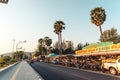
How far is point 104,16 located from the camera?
56.2m

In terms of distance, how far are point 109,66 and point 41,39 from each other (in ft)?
459

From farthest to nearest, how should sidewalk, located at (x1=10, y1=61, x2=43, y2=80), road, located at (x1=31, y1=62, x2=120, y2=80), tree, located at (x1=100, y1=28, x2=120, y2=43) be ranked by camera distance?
tree, located at (x1=100, y1=28, x2=120, y2=43) → road, located at (x1=31, y1=62, x2=120, y2=80) → sidewalk, located at (x1=10, y1=61, x2=43, y2=80)

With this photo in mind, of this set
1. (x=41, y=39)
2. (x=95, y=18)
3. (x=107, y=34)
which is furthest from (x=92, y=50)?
(x=41, y=39)

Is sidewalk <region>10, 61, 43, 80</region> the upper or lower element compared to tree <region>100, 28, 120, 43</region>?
lower

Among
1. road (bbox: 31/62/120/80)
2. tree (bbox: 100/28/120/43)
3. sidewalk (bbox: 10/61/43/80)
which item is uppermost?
tree (bbox: 100/28/120/43)

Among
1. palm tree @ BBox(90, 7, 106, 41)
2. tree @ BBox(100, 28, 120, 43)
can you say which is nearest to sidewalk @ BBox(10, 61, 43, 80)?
palm tree @ BBox(90, 7, 106, 41)

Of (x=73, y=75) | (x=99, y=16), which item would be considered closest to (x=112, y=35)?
(x=99, y=16)

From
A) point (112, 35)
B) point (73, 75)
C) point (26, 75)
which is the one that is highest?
point (112, 35)

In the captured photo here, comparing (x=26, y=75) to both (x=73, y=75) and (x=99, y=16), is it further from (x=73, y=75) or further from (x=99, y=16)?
(x=99, y=16)

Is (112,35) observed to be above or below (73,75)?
above

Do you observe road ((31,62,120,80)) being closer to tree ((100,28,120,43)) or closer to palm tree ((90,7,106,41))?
palm tree ((90,7,106,41))

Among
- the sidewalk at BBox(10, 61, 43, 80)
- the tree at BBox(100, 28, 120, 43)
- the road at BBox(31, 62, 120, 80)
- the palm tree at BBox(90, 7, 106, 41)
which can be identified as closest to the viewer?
the sidewalk at BBox(10, 61, 43, 80)

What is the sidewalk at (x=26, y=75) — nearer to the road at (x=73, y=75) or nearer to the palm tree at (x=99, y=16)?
the road at (x=73, y=75)

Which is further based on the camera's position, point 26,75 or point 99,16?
point 99,16
